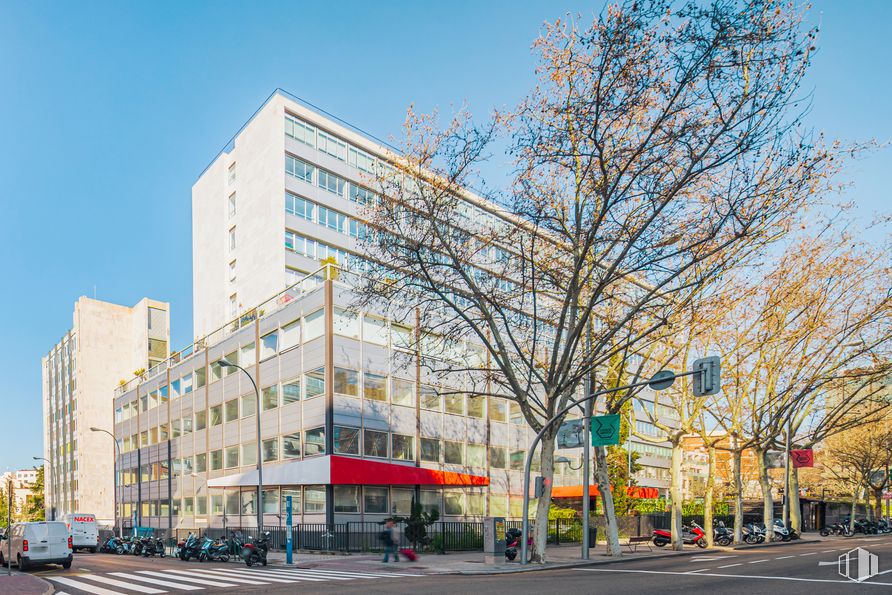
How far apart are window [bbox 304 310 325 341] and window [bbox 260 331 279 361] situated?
3.56m

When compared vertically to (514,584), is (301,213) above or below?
above

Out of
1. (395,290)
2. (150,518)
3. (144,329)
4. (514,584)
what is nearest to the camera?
(514,584)

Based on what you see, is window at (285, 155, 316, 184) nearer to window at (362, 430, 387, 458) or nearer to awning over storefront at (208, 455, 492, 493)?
window at (362, 430, 387, 458)

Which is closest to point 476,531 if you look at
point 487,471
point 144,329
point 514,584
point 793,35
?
point 487,471

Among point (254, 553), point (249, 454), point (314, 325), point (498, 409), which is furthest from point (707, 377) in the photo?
point (249, 454)

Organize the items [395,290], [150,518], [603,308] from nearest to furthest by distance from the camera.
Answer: [395,290] < [603,308] < [150,518]

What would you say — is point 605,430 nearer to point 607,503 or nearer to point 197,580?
point 607,503

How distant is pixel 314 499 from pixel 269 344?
9.86 metres

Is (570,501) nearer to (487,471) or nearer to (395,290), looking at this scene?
(487,471)

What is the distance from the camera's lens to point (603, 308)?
32.2m

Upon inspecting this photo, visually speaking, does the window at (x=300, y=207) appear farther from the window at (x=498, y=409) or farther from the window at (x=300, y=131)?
the window at (x=498, y=409)

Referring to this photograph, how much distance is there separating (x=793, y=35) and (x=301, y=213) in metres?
40.5

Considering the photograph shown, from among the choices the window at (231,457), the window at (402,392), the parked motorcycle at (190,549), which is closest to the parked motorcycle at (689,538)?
the window at (402,392)

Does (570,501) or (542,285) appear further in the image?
(570,501)
